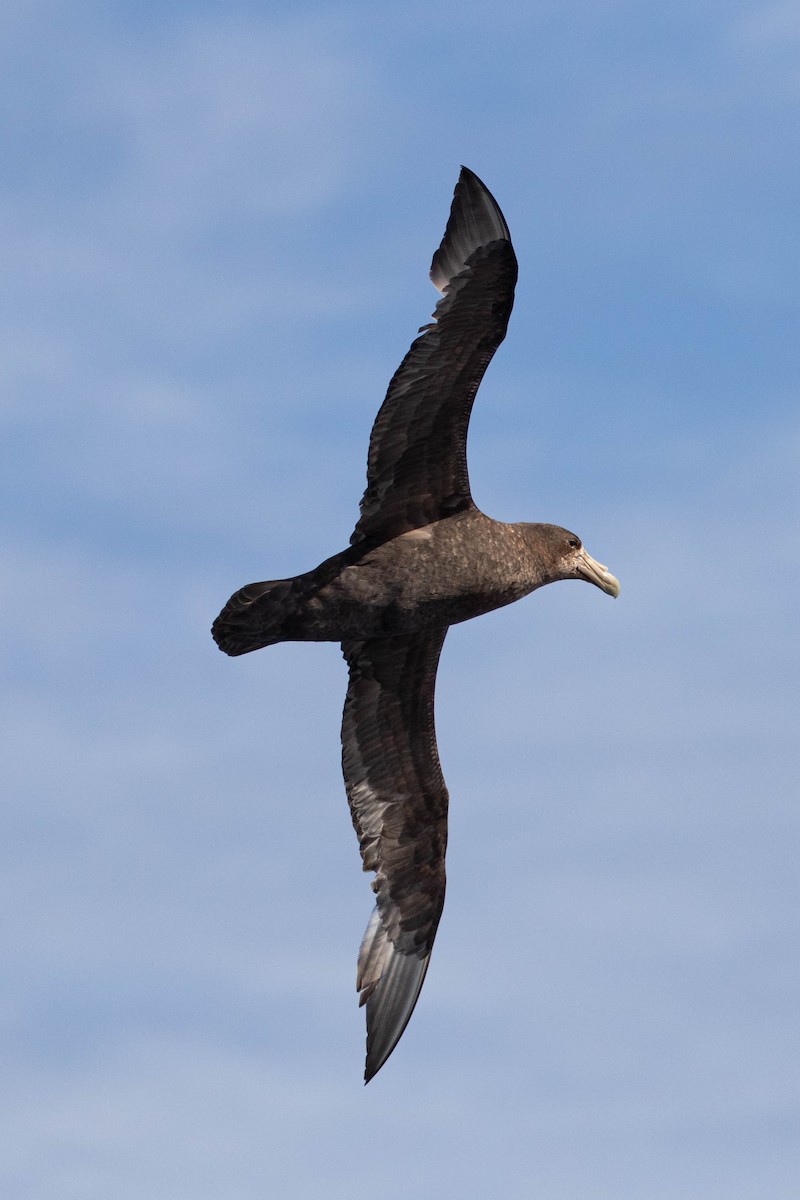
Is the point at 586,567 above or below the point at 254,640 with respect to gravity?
above

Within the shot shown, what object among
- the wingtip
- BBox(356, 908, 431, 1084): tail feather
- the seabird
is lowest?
BBox(356, 908, 431, 1084): tail feather

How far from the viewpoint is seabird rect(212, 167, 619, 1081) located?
1642 cm

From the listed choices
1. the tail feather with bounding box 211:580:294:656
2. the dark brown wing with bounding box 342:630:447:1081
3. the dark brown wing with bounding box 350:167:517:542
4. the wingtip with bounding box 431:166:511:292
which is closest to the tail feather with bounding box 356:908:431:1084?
the dark brown wing with bounding box 342:630:447:1081

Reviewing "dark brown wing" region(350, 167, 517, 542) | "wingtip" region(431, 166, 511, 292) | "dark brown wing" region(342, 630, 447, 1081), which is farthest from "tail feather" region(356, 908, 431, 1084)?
"wingtip" region(431, 166, 511, 292)

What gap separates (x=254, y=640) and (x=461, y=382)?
2714mm

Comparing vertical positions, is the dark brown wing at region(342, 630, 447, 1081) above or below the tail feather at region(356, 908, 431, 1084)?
above

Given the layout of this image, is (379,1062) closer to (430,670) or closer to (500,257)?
(430,670)

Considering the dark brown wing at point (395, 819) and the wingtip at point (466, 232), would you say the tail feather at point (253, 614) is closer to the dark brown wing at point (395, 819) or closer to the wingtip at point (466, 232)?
the dark brown wing at point (395, 819)

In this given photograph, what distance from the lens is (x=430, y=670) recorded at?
18.2 m

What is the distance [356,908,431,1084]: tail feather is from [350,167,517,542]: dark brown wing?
407cm

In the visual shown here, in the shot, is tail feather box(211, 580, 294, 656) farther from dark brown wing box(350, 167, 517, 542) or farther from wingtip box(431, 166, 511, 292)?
wingtip box(431, 166, 511, 292)

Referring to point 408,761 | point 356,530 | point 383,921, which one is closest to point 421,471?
point 356,530

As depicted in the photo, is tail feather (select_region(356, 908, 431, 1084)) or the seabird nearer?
the seabird

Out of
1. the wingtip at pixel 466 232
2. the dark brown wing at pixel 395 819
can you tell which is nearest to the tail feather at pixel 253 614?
the dark brown wing at pixel 395 819
